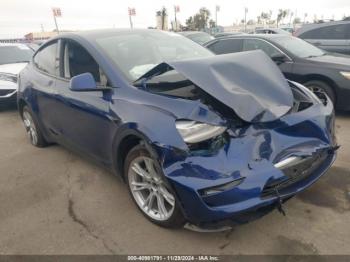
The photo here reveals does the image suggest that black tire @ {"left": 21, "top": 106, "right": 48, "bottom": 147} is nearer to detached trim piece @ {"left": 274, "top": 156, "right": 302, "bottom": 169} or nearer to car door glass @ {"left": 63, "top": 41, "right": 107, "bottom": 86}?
car door glass @ {"left": 63, "top": 41, "right": 107, "bottom": 86}

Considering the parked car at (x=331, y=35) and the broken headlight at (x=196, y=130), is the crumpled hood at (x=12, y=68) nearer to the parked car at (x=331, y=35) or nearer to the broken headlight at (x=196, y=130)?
the broken headlight at (x=196, y=130)

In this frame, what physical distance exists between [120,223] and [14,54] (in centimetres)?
763

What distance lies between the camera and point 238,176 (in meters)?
2.29

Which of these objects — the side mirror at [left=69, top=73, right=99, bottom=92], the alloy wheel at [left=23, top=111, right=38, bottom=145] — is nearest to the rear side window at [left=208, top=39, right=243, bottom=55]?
the alloy wheel at [left=23, top=111, right=38, bottom=145]

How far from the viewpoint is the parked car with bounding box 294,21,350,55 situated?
935 centimetres

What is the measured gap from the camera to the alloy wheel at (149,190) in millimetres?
2781

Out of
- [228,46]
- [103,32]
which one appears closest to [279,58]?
[228,46]

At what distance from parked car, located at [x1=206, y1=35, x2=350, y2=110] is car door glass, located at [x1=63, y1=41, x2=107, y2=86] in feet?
11.0

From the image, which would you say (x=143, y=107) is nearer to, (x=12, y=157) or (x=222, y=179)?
(x=222, y=179)

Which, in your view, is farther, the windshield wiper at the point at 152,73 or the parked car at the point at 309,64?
the parked car at the point at 309,64

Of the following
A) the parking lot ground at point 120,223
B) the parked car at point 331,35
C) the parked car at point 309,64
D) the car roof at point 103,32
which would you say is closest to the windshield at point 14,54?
the car roof at point 103,32

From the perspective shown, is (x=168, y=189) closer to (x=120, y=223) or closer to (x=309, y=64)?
(x=120, y=223)

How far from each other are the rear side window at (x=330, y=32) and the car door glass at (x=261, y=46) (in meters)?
3.67

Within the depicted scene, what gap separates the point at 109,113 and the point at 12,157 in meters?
2.52
